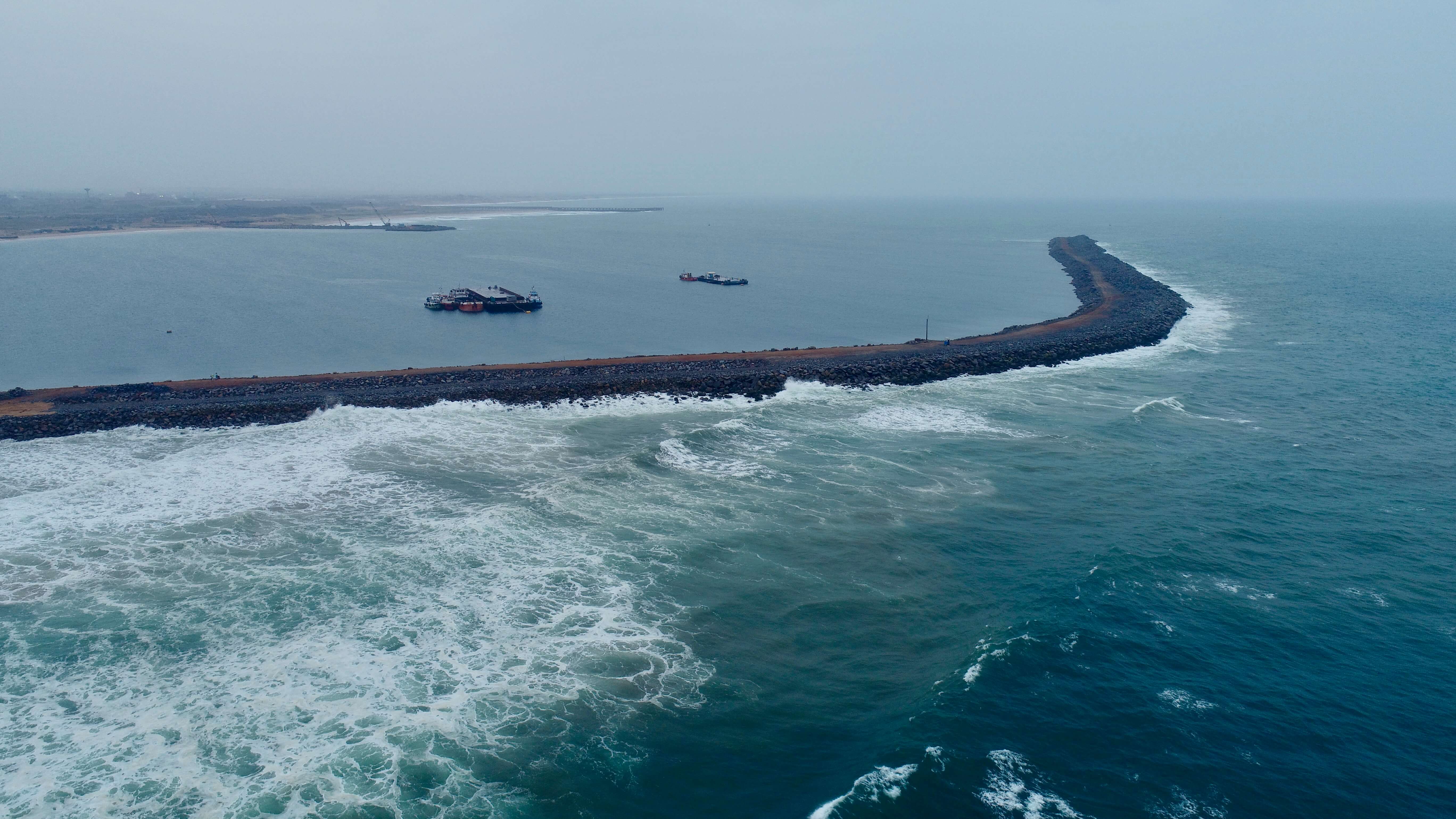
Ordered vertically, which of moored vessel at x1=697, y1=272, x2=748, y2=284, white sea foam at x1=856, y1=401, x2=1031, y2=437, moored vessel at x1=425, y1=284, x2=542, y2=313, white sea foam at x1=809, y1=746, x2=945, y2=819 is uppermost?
moored vessel at x1=697, y1=272, x2=748, y2=284

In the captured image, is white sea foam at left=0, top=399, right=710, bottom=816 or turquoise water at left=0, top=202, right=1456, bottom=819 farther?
white sea foam at left=0, top=399, right=710, bottom=816

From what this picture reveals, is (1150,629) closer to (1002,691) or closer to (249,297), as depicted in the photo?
(1002,691)

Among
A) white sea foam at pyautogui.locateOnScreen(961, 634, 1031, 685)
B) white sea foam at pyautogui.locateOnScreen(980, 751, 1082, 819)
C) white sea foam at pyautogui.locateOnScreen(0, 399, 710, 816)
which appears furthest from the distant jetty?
white sea foam at pyautogui.locateOnScreen(980, 751, 1082, 819)

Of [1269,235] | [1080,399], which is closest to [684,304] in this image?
[1080,399]

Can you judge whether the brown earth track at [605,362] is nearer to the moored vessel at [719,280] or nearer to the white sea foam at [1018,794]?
the moored vessel at [719,280]

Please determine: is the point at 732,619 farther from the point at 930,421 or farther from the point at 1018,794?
the point at 930,421

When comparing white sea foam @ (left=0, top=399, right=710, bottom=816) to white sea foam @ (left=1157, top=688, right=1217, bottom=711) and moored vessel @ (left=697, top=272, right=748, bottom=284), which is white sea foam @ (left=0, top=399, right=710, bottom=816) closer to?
white sea foam @ (left=1157, top=688, right=1217, bottom=711)

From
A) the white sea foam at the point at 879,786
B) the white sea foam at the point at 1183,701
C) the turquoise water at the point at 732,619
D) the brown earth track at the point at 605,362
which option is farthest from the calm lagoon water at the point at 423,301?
the white sea foam at the point at 879,786
